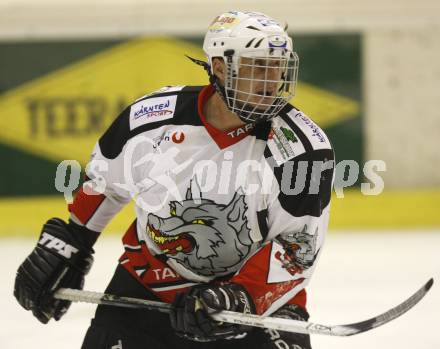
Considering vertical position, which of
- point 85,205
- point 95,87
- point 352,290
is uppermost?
point 85,205

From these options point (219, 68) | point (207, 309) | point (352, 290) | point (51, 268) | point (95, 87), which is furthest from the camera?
point (95, 87)

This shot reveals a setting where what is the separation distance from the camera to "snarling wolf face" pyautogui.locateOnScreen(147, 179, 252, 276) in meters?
2.30

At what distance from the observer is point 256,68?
224 centimetres

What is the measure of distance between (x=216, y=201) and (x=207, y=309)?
294mm

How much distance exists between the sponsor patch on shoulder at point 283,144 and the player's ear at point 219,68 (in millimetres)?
184

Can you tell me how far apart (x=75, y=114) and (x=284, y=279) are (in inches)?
157

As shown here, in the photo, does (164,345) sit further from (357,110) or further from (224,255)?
(357,110)

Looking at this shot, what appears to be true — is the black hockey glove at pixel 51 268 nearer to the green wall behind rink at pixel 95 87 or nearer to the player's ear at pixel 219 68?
the player's ear at pixel 219 68

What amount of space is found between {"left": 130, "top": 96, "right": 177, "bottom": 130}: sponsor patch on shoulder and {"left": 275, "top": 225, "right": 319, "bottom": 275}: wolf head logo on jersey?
462 mm

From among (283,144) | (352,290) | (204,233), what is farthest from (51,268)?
(352,290)

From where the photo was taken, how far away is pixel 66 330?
3.60m

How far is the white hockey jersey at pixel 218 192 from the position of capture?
2242 mm

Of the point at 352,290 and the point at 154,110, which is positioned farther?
the point at 352,290

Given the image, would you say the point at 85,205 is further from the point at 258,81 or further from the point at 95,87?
the point at 95,87
